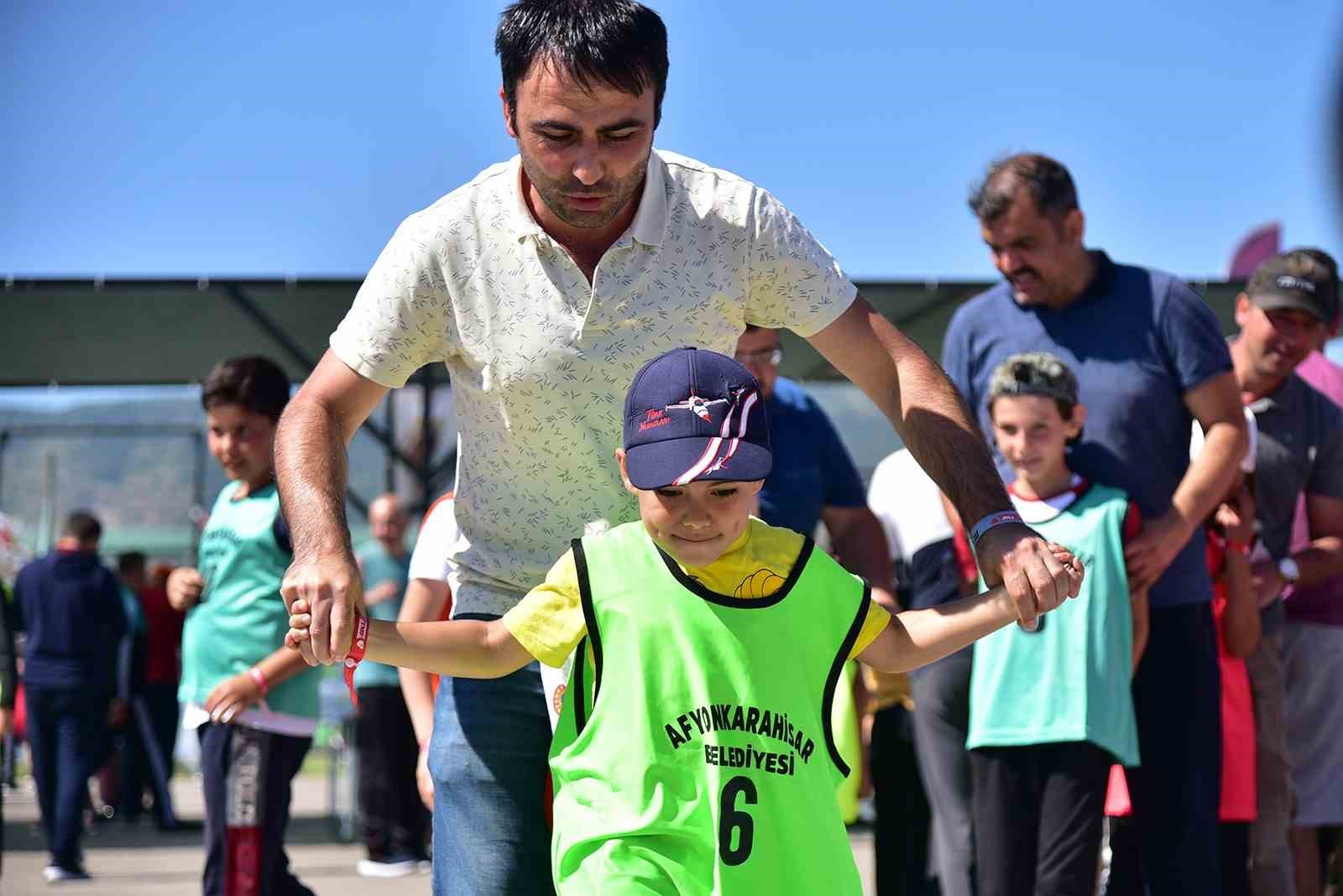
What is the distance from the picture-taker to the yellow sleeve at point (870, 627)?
120 inches

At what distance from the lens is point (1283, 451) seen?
586 centimetres

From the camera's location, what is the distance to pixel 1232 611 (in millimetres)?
5254

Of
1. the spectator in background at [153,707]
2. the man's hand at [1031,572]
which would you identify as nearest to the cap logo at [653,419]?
the man's hand at [1031,572]

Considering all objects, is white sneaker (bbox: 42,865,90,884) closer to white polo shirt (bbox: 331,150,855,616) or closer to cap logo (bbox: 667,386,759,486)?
white polo shirt (bbox: 331,150,855,616)

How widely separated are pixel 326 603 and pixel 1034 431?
2558 millimetres

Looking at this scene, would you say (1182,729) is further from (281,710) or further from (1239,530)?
(281,710)

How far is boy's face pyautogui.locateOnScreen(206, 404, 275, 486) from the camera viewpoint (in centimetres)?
555

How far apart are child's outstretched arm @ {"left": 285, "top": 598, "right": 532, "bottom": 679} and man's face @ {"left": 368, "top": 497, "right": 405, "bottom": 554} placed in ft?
25.5

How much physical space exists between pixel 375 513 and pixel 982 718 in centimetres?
664

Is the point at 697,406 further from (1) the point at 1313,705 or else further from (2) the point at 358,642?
(1) the point at 1313,705

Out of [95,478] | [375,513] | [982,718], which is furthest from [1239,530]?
[95,478]

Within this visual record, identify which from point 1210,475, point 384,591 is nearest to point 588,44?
point 1210,475

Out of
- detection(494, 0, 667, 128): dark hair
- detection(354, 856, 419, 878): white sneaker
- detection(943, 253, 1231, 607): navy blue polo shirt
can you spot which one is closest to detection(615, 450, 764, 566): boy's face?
detection(494, 0, 667, 128): dark hair

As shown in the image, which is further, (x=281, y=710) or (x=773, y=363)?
(x=773, y=363)
